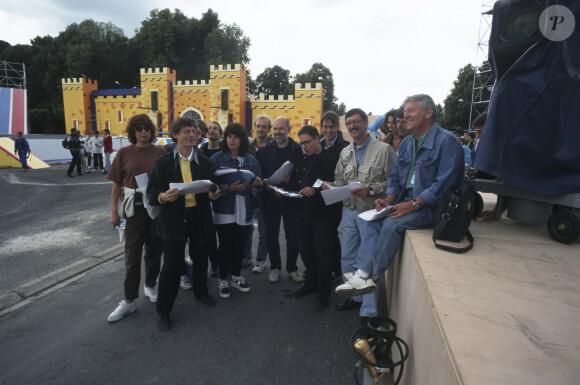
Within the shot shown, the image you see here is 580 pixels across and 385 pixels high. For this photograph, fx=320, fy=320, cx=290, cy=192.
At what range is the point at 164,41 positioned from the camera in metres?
38.7

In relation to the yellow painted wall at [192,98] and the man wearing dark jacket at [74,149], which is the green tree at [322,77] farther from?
the man wearing dark jacket at [74,149]

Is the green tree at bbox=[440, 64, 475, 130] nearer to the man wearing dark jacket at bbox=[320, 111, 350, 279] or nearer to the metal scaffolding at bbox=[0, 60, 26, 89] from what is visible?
the man wearing dark jacket at bbox=[320, 111, 350, 279]

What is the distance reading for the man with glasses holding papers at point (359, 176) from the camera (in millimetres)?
3395

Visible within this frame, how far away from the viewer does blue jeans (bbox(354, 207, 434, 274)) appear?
262 cm

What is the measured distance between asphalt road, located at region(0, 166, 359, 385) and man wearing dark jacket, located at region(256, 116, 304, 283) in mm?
225

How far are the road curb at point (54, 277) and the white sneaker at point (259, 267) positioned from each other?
2290 millimetres

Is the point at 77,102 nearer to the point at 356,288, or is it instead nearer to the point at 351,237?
the point at 351,237

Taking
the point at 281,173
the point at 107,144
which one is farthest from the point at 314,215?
the point at 107,144

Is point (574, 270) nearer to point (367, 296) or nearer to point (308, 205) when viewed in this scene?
point (367, 296)

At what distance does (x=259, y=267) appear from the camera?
471 centimetres

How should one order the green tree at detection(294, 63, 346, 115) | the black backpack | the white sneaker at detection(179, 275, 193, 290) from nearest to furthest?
1. the black backpack
2. the white sneaker at detection(179, 275, 193, 290)
3. the green tree at detection(294, 63, 346, 115)

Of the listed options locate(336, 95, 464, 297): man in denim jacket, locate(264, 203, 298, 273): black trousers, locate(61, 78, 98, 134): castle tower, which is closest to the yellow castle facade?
locate(61, 78, 98, 134): castle tower

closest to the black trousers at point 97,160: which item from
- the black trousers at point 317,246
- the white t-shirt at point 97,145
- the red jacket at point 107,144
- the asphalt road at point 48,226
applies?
the white t-shirt at point 97,145

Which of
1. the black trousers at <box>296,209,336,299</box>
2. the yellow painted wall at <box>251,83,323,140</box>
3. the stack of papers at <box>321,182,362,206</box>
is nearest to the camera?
the stack of papers at <box>321,182,362,206</box>
